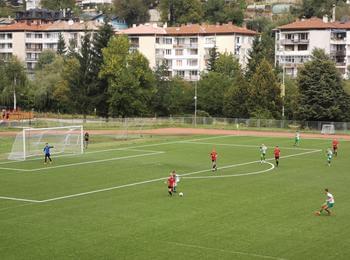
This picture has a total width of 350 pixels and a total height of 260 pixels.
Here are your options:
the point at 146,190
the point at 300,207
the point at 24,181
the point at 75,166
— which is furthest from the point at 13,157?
the point at 300,207

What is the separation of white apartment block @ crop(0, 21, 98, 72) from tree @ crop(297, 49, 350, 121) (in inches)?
3401

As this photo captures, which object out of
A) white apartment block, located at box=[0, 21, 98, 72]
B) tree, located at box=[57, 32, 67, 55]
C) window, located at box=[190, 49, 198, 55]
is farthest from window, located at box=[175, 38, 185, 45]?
white apartment block, located at box=[0, 21, 98, 72]

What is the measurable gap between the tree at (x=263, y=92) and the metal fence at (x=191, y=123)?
3.24 meters

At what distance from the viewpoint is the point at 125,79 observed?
106m

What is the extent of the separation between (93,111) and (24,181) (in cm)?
7122

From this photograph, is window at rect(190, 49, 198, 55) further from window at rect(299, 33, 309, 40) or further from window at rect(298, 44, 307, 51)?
window at rect(299, 33, 309, 40)

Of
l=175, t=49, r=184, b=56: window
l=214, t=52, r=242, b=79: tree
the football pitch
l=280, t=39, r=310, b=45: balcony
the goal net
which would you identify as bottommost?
the football pitch

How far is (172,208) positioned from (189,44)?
114 m

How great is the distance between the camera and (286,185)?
142ft

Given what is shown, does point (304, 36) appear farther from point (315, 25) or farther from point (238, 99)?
point (238, 99)

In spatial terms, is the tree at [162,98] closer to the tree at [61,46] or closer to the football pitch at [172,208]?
the tree at [61,46]

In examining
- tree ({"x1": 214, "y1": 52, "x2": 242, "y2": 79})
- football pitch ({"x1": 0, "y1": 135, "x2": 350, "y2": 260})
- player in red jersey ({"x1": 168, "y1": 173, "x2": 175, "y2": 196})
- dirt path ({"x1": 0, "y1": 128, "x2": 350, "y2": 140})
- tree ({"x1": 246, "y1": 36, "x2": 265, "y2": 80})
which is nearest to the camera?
football pitch ({"x1": 0, "y1": 135, "x2": 350, "y2": 260})

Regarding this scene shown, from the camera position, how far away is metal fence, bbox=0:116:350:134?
9331 cm

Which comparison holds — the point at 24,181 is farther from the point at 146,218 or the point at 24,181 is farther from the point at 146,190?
the point at 146,218
